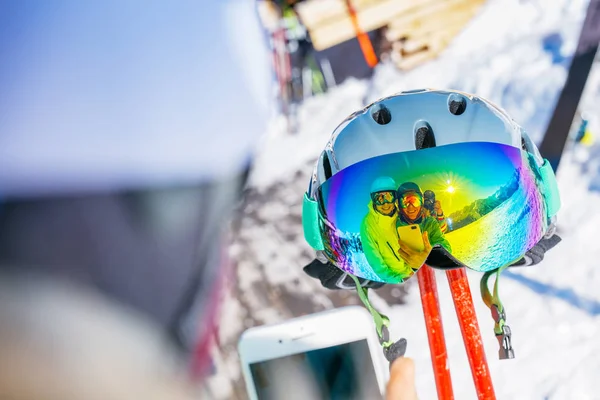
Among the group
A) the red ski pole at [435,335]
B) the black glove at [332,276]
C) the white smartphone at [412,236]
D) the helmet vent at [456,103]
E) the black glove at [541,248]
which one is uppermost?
the helmet vent at [456,103]

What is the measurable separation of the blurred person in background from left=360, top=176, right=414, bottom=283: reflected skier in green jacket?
493 mm

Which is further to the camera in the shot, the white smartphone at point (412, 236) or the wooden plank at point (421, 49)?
the wooden plank at point (421, 49)

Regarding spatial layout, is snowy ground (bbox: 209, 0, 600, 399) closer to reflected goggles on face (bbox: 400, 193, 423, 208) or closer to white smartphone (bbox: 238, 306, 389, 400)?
white smartphone (bbox: 238, 306, 389, 400)

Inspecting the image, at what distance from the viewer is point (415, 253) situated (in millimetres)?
467

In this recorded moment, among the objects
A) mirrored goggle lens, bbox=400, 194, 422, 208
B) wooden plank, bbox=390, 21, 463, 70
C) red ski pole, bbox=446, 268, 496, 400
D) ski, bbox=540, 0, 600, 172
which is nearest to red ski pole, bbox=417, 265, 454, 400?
red ski pole, bbox=446, 268, 496, 400

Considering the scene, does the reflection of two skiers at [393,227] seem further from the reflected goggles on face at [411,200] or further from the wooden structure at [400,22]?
the wooden structure at [400,22]

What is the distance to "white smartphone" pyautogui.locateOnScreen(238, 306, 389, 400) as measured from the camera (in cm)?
66

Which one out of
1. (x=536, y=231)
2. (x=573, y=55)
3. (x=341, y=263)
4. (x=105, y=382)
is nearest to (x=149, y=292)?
(x=105, y=382)

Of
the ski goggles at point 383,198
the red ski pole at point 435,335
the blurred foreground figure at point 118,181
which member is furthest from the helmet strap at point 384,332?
the blurred foreground figure at point 118,181

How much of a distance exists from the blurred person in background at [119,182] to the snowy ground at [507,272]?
68 millimetres

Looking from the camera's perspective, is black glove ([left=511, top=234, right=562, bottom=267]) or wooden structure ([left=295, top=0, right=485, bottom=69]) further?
wooden structure ([left=295, top=0, right=485, bottom=69])

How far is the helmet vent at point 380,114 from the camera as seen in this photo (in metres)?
0.52

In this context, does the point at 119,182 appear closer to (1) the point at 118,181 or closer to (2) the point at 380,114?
(1) the point at 118,181

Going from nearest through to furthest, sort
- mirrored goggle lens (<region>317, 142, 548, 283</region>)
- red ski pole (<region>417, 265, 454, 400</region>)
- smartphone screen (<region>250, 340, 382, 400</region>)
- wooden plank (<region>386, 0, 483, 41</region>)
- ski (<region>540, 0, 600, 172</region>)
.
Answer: mirrored goggle lens (<region>317, 142, 548, 283</region>) → red ski pole (<region>417, 265, 454, 400</region>) → smartphone screen (<region>250, 340, 382, 400</region>) → ski (<region>540, 0, 600, 172</region>) → wooden plank (<region>386, 0, 483, 41</region>)
